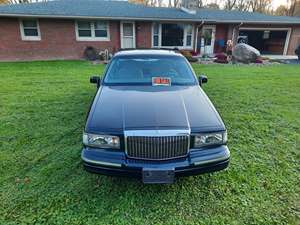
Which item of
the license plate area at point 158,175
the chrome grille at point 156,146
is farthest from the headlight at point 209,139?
the license plate area at point 158,175

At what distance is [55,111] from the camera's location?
5141 millimetres

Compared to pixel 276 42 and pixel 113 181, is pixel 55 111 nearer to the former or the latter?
pixel 113 181

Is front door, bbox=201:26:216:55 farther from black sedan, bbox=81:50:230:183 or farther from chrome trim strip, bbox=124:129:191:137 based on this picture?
chrome trim strip, bbox=124:129:191:137

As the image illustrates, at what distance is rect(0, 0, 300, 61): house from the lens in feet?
44.8

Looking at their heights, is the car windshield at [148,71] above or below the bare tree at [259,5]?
below

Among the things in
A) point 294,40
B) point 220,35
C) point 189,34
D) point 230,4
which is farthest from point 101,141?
point 230,4

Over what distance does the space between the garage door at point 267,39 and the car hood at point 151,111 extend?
19.9 meters

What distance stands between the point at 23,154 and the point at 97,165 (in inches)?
68.8

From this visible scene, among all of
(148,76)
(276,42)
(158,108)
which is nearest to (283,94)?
(148,76)

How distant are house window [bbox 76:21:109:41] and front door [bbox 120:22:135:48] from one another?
1086 mm

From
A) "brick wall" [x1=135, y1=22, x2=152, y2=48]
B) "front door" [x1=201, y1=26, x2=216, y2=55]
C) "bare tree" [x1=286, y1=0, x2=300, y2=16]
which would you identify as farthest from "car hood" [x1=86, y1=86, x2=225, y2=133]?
"bare tree" [x1=286, y1=0, x2=300, y2=16]

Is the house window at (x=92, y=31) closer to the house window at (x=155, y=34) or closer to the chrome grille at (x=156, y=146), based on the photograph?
the house window at (x=155, y=34)

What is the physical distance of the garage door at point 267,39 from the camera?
19962 mm

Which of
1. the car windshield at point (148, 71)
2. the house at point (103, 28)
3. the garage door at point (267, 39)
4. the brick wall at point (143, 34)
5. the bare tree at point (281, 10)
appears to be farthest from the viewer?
the bare tree at point (281, 10)
